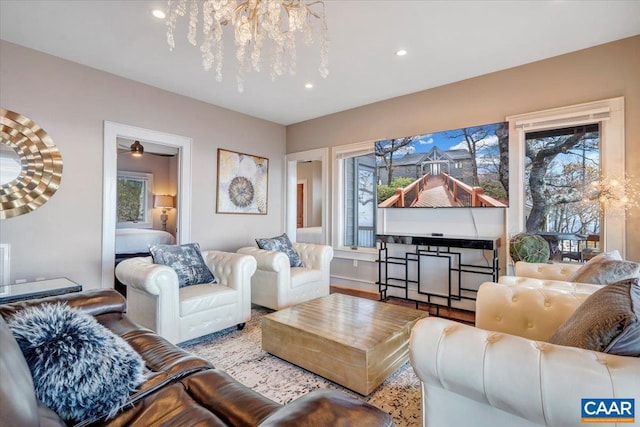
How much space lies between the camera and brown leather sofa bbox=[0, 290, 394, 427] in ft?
2.33

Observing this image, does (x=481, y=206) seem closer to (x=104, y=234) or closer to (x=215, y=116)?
(x=215, y=116)

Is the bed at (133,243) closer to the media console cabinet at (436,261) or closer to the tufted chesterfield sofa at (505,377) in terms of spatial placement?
the media console cabinet at (436,261)

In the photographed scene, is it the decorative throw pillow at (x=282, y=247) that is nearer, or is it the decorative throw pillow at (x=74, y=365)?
the decorative throw pillow at (x=74, y=365)

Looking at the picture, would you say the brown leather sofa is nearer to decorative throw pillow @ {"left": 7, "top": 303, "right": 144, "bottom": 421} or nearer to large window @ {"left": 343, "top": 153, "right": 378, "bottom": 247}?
decorative throw pillow @ {"left": 7, "top": 303, "right": 144, "bottom": 421}

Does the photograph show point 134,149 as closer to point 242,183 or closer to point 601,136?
point 242,183

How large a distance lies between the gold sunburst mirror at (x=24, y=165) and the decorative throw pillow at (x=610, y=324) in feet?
13.7

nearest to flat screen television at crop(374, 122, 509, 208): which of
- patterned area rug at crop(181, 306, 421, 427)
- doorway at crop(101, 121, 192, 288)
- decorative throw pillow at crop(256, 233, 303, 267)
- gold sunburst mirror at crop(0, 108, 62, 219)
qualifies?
decorative throw pillow at crop(256, 233, 303, 267)

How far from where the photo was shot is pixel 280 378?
2146mm

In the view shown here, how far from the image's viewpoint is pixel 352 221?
4.92 meters

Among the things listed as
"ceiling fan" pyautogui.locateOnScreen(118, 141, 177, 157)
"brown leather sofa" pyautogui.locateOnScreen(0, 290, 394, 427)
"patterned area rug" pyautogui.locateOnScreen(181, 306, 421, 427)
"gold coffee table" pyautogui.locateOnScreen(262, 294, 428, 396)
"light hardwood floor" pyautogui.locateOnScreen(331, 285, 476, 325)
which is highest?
"ceiling fan" pyautogui.locateOnScreen(118, 141, 177, 157)

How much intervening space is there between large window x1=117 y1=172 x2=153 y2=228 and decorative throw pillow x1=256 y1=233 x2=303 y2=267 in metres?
4.53

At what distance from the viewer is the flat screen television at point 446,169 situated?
3.36m

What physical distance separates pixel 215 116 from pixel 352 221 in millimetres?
2655

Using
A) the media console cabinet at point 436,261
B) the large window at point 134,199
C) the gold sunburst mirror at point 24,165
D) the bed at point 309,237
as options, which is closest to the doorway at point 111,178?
the gold sunburst mirror at point 24,165
